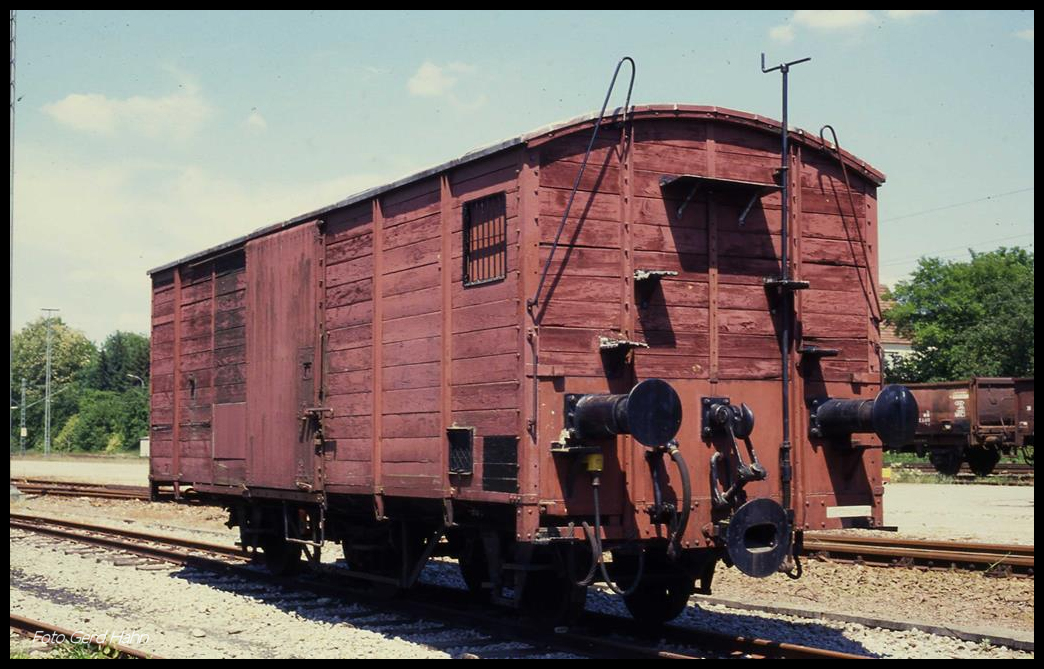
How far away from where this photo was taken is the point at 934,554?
42.1 feet

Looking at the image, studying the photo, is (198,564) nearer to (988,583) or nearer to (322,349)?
(322,349)

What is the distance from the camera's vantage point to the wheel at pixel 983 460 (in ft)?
102

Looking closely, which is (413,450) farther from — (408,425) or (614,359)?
(614,359)

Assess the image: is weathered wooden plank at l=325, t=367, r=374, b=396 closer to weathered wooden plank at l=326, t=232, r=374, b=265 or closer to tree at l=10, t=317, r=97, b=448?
weathered wooden plank at l=326, t=232, r=374, b=265

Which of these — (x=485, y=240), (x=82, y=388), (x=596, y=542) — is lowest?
A: (x=596, y=542)

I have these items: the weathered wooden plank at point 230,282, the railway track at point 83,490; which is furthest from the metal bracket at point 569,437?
the railway track at point 83,490

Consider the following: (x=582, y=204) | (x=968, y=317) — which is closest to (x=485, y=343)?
(x=582, y=204)

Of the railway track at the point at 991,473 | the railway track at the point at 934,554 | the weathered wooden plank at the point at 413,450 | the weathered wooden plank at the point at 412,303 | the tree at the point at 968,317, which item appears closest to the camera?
the weathered wooden plank at the point at 413,450

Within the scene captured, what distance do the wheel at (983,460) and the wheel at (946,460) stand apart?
41 cm

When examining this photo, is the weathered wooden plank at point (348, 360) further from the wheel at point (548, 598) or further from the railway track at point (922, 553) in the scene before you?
the railway track at point (922, 553)

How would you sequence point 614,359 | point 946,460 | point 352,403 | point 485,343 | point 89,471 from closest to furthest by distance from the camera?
point 614,359 < point 485,343 < point 352,403 < point 946,460 < point 89,471

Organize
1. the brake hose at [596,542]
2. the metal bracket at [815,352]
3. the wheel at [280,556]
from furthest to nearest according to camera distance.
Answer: the wheel at [280,556] < the metal bracket at [815,352] < the brake hose at [596,542]

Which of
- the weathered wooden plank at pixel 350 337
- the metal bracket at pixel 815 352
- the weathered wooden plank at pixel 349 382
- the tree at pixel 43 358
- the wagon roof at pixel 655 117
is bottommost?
the weathered wooden plank at pixel 349 382

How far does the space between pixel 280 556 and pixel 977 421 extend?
22.8m
